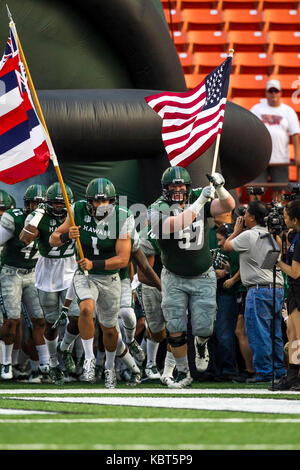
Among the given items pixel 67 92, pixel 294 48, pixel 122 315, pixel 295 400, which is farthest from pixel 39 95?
pixel 294 48

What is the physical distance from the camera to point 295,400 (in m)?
6.36

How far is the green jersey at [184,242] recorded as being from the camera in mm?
8094

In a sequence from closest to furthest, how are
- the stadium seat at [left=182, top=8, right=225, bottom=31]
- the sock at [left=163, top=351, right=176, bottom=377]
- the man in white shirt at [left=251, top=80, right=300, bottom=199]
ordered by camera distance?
the sock at [left=163, top=351, right=176, bottom=377] → the man in white shirt at [left=251, top=80, right=300, bottom=199] → the stadium seat at [left=182, top=8, right=225, bottom=31]

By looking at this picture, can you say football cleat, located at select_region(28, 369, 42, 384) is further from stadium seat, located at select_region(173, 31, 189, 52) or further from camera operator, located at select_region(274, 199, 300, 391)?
stadium seat, located at select_region(173, 31, 189, 52)

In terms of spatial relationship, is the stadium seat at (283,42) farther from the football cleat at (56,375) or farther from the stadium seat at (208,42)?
the football cleat at (56,375)

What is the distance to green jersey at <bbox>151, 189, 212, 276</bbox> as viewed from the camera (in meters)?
8.09

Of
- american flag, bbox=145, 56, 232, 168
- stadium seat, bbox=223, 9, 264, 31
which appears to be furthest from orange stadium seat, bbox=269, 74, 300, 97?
american flag, bbox=145, 56, 232, 168

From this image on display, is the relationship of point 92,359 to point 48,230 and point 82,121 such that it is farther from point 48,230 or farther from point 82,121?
point 82,121

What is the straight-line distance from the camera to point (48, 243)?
30.3 feet

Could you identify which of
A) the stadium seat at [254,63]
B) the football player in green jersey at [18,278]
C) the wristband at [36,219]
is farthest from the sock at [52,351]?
the stadium seat at [254,63]

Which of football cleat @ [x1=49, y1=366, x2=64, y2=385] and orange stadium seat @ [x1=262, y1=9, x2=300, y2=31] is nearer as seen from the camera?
football cleat @ [x1=49, y1=366, x2=64, y2=385]

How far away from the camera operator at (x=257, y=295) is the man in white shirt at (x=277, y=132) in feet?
14.3

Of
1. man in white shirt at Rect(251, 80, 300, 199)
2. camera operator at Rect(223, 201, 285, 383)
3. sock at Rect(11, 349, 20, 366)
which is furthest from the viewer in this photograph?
man in white shirt at Rect(251, 80, 300, 199)

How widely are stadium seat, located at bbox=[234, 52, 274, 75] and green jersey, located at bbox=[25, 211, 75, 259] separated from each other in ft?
25.2
